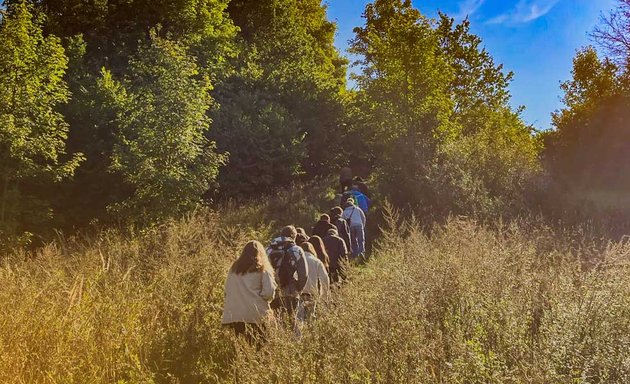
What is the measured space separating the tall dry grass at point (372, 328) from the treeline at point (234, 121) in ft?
19.1

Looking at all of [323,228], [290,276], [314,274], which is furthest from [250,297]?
[323,228]

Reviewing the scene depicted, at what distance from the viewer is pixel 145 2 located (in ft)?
75.6

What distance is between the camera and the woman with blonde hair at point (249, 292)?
6.30 metres

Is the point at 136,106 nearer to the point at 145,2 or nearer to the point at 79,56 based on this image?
the point at 79,56

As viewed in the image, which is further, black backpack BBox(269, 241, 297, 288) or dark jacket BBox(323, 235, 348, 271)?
dark jacket BBox(323, 235, 348, 271)

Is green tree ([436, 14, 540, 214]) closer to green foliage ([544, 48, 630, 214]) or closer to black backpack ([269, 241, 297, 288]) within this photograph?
green foliage ([544, 48, 630, 214])

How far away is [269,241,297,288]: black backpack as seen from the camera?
698 cm

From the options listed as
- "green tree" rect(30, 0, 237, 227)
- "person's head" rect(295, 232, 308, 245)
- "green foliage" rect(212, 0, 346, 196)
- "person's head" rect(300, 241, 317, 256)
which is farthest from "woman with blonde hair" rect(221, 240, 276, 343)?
"green foliage" rect(212, 0, 346, 196)

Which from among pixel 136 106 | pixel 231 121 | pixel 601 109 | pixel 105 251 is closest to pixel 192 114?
pixel 136 106

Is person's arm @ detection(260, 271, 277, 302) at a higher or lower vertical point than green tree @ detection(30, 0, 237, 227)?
lower

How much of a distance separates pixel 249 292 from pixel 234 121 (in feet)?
50.4

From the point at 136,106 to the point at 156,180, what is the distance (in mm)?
2244

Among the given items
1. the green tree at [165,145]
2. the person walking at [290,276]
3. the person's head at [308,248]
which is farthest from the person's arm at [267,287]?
the green tree at [165,145]

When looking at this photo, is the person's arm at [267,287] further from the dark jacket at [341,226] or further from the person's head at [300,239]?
the dark jacket at [341,226]
